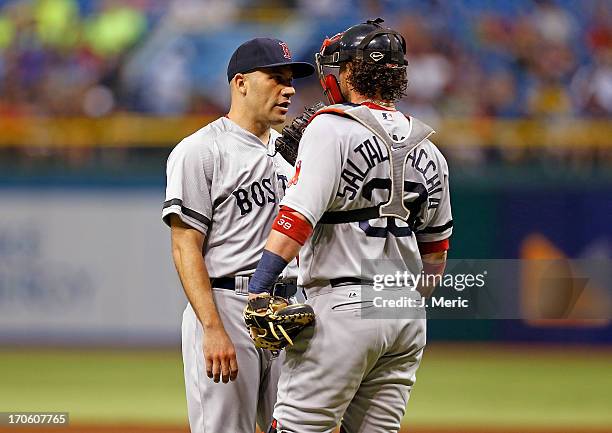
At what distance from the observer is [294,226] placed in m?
3.06

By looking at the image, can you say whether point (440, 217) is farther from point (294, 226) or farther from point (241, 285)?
point (241, 285)

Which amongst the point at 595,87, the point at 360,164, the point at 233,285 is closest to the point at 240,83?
the point at 233,285

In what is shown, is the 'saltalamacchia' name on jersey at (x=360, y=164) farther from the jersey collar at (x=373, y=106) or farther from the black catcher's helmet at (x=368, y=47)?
the black catcher's helmet at (x=368, y=47)

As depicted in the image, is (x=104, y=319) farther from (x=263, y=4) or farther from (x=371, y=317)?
(x=371, y=317)

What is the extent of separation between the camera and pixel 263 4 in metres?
11.6

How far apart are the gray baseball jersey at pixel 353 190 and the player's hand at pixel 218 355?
473 millimetres

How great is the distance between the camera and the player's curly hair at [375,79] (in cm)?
325

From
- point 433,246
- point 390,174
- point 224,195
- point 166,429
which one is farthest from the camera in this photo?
point 166,429

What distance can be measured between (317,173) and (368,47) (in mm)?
483

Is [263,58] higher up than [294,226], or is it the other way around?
[263,58]

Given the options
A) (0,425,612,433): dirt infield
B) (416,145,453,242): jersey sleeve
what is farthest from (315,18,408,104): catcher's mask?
(0,425,612,433): dirt infield

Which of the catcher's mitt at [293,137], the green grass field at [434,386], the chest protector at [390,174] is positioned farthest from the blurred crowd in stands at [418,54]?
the chest protector at [390,174]

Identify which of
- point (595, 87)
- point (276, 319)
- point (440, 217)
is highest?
point (595, 87)

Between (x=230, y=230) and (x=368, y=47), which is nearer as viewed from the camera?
(x=368, y=47)
